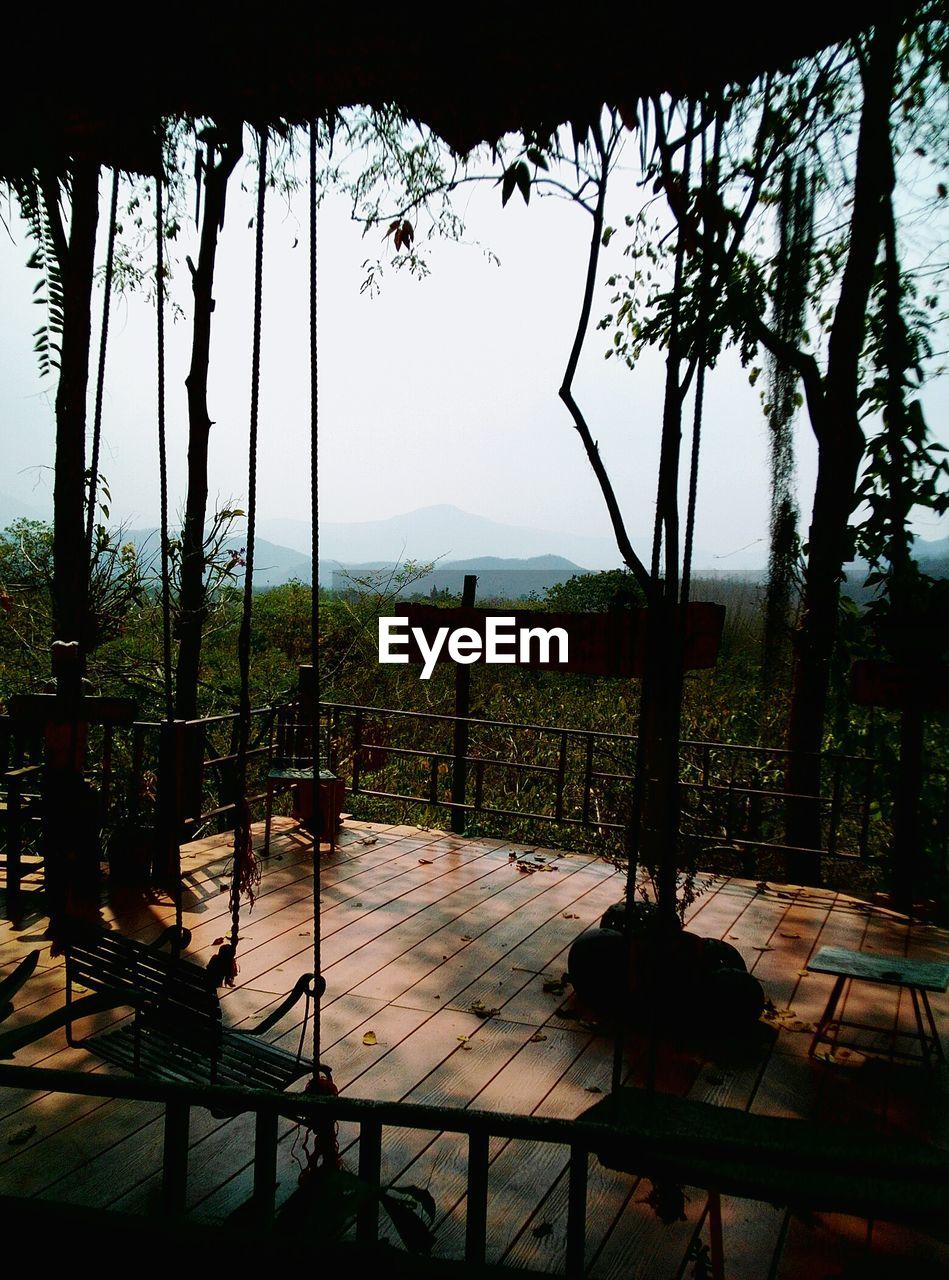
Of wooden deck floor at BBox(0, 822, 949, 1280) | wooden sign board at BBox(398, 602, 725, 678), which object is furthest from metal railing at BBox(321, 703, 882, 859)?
wooden sign board at BBox(398, 602, 725, 678)

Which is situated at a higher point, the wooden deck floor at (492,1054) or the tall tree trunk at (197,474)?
the tall tree trunk at (197,474)

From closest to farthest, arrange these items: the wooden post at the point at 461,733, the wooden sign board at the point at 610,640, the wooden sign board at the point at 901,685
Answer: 1. the wooden sign board at the point at 610,640
2. the wooden sign board at the point at 901,685
3. the wooden post at the point at 461,733

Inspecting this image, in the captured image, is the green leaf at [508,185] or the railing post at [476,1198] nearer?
the railing post at [476,1198]

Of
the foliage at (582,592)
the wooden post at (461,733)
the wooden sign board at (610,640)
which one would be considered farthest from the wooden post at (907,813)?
the foliage at (582,592)

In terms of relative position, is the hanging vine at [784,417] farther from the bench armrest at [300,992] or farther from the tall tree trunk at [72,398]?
the bench armrest at [300,992]

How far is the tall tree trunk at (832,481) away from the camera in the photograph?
5.25 meters

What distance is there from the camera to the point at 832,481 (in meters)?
5.72

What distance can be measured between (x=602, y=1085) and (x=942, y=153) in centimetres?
527

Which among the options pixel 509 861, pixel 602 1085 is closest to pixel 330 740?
pixel 509 861

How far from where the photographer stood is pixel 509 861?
5703 mm

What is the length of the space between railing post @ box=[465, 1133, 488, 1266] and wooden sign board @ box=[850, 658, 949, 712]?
145 inches

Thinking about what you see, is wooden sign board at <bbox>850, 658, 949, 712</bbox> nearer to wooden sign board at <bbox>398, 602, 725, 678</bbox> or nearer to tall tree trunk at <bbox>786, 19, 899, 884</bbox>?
tall tree trunk at <bbox>786, 19, 899, 884</bbox>

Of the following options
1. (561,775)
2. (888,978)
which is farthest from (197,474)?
(888,978)

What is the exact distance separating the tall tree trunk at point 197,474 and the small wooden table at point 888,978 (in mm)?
4466
